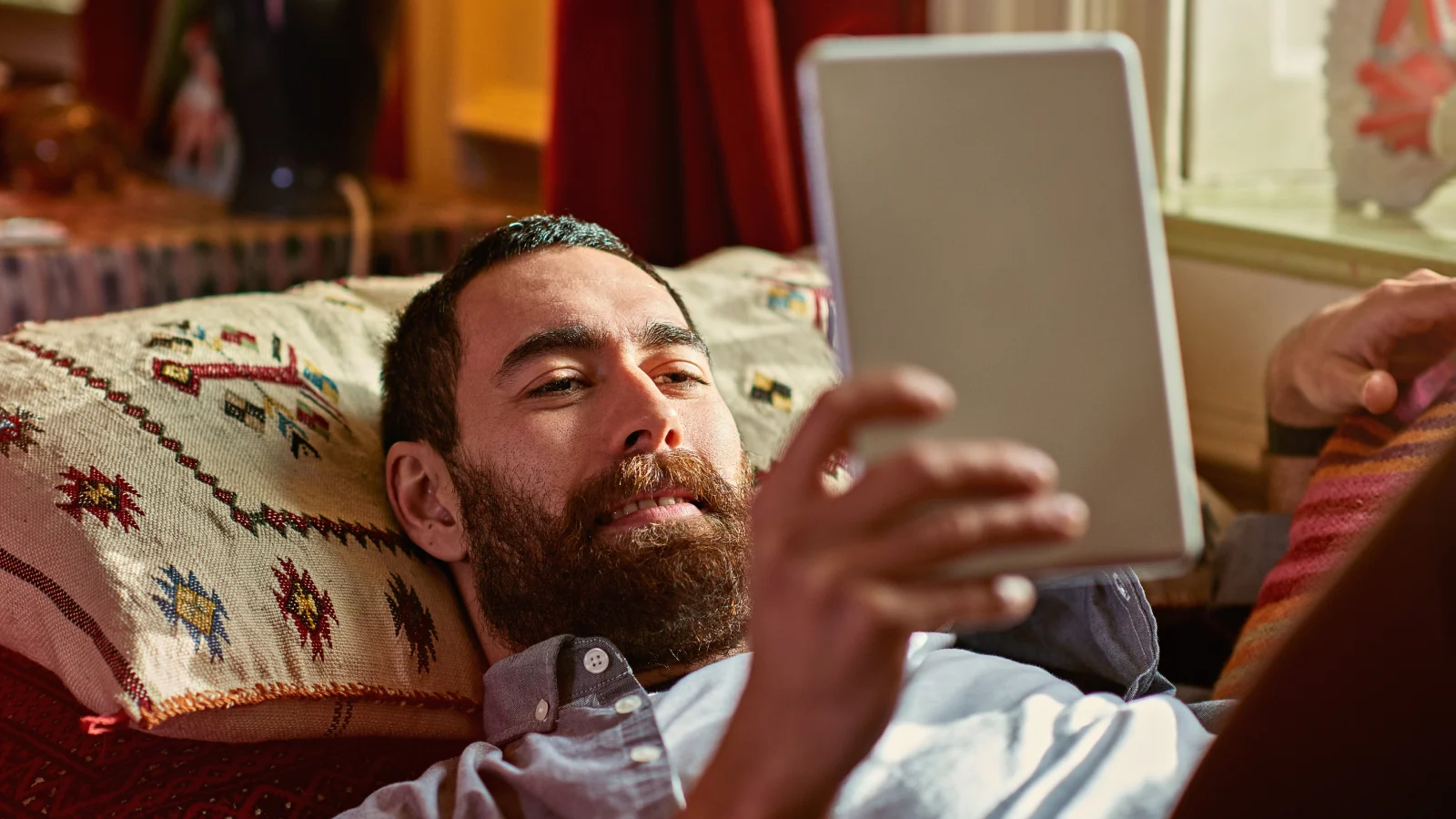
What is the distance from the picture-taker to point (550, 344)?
3.38ft

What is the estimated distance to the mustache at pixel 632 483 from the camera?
960 millimetres

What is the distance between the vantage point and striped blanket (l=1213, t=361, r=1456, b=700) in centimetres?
97

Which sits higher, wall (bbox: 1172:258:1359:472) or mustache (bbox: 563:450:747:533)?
mustache (bbox: 563:450:747:533)

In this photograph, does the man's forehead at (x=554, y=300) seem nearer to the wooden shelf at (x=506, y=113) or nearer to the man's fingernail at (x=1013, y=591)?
the man's fingernail at (x=1013, y=591)

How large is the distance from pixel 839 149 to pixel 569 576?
1.67ft

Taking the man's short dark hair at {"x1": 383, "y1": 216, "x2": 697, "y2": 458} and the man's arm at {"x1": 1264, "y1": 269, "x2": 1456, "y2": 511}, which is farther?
the man's short dark hair at {"x1": 383, "y1": 216, "x2": 697, "y2": 458}

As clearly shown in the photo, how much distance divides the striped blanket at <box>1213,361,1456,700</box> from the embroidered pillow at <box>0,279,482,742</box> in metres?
0.61

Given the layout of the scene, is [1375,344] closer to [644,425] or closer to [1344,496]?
[1344,496]

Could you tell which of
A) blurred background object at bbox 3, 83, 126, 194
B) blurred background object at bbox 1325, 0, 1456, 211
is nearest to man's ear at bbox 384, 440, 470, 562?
blurred background object at bbox 1325, 0, 1456, 211

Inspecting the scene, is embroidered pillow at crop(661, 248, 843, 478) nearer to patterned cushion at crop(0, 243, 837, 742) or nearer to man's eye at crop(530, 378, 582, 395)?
patterned cushion at crop(0, 243, 837, 742)

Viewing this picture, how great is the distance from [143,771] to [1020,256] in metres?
0.68

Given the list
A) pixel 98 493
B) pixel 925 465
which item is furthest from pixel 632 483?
pixel 925 465

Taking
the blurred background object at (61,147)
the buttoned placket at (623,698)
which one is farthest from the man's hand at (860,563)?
the blurred background object at (61,147)

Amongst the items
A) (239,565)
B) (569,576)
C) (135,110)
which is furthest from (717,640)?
(135,110)
